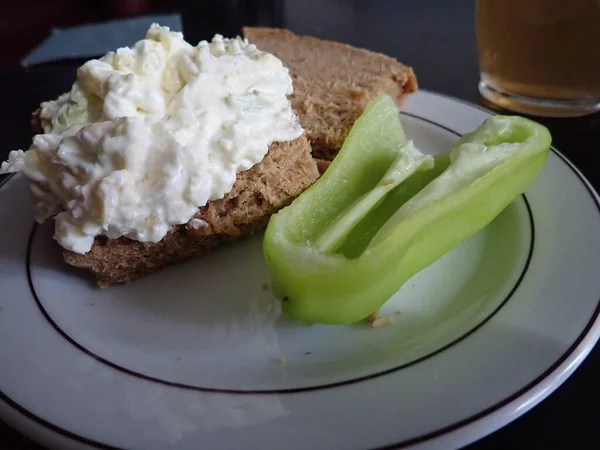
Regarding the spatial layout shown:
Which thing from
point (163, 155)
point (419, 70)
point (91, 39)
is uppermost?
point (163, 155)

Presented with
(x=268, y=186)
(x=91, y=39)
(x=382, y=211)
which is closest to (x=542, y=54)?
(x=382, y=211)

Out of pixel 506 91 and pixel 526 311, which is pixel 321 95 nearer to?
pixel 506 91

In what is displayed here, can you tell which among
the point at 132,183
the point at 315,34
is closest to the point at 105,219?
the point at 132,183

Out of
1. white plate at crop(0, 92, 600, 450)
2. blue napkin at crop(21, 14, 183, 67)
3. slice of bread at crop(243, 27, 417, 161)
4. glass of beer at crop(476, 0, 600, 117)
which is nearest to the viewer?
white plate at crop(0, 92, 600, 450)

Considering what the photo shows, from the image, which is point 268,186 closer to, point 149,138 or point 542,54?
point 149,138

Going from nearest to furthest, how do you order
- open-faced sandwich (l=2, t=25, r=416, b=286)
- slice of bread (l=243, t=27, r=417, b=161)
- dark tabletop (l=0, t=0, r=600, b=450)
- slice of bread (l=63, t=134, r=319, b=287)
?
dark tabletop (l=0, t=0, r=600, b=450) → open-faced sandwich (l=2, t=25, r=416, b=286) → slice of bread (l=63, t=134, r=319, b=287) → slice of bread (l=243, t=27, r=417, b=161)

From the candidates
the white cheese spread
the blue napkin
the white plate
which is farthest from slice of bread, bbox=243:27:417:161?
the blue napkin

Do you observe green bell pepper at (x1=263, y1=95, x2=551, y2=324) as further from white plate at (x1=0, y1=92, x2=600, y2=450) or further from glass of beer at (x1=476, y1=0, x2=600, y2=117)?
glass of beer at (x1=476, y1=0, x2=600, y2=117)
